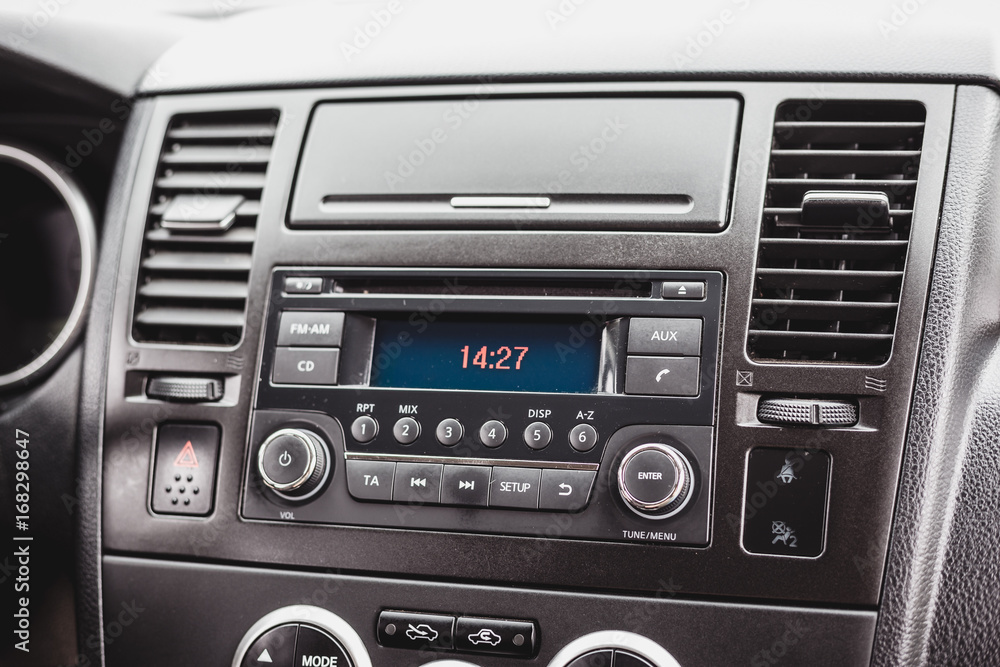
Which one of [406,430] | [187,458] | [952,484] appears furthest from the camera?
[187,458]

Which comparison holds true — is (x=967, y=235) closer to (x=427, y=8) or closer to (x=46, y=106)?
(x=427, y=8)

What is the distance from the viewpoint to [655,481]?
1.03 metres

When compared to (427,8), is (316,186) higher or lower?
lower

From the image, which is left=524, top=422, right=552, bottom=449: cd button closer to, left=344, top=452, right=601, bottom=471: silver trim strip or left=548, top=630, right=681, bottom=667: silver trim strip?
left=344, top=452, right=601, bottom=471: silver trim strip

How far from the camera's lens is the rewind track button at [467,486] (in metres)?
1.08

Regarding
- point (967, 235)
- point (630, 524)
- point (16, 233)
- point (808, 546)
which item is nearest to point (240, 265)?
point (16, 233)

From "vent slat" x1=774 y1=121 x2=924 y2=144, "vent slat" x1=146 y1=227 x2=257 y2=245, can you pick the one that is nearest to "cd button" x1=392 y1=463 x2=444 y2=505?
"vent slat" x1=146 y1=227 x2=257 y2=245

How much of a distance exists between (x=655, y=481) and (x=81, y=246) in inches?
45.8

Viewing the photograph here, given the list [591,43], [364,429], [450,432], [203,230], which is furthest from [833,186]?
[203,230]

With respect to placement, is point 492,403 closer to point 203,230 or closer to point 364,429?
point 364,429

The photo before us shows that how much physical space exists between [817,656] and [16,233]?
1618mm

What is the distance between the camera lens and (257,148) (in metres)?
1.32

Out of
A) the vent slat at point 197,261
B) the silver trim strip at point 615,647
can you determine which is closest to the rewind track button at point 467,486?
the silver trim strip at point 615,647

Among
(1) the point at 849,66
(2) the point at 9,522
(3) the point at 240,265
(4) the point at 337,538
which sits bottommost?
(2) the point at 9,522
